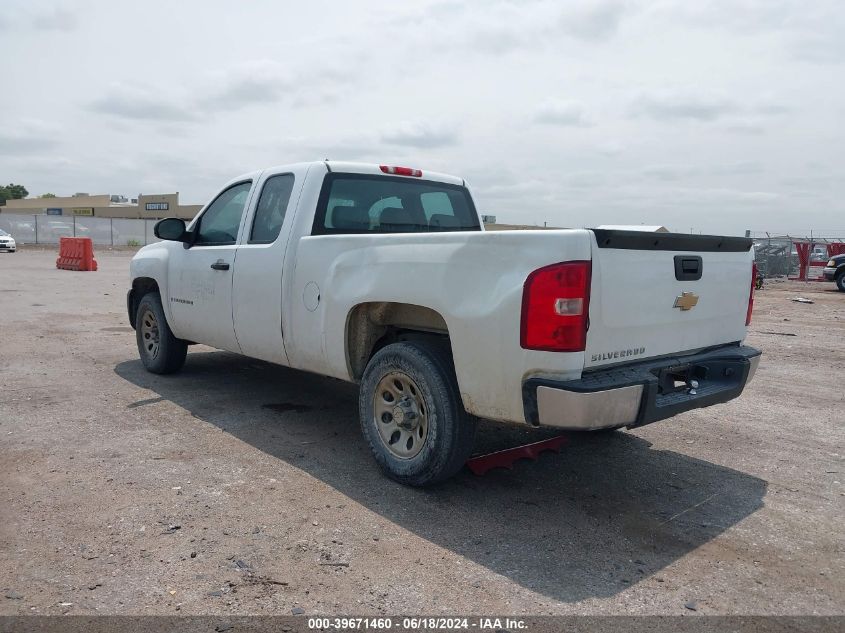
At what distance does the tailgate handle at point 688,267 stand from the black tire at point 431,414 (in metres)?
1.39

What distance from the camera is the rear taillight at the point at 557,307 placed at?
3391 mm

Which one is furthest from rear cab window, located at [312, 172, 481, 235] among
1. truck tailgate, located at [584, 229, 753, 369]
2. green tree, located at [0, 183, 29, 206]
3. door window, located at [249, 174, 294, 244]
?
green tree, located at [0, 183, 29, 206]

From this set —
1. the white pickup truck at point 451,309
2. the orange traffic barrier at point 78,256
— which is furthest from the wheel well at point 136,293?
the orange traffic barrier at point 78,256

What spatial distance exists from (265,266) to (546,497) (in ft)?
8.52

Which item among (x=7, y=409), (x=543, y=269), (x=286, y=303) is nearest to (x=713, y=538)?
(x=543, y=269)

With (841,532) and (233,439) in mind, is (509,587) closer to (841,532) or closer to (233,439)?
(841,532)

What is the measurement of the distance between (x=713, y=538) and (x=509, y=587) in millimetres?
1280

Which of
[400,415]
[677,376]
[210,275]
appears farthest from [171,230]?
[677,376]

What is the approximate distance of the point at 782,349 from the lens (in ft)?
32.1

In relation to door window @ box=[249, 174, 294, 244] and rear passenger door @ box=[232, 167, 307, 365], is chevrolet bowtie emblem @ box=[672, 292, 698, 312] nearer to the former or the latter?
rear passenger door @ box=[232, 167, 307, 365]

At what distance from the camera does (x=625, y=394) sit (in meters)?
3.52

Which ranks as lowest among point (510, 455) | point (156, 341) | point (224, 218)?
point (510, 455)

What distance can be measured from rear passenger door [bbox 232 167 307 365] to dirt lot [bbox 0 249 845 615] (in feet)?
2.26

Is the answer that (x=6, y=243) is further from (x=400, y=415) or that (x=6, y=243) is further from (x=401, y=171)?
(x=400, y=415)
